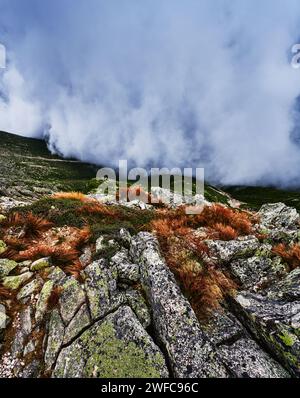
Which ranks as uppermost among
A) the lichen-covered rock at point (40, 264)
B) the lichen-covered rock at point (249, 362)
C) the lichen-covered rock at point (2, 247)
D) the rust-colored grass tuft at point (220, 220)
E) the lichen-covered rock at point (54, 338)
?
the rust-colored grass tuft at point (220, 220)

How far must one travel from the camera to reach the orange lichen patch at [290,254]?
7.70 m

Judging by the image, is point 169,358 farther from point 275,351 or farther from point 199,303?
point 275,351

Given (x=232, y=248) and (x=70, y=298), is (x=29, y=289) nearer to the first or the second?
(x=70, y=298)

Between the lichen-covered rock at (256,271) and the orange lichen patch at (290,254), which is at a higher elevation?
the orange lichen patch at (290,254)

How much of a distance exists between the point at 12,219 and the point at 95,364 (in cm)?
664

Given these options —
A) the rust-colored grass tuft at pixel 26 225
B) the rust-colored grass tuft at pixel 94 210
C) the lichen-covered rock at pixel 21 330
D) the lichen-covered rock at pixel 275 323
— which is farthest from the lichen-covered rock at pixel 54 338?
the rust-colored grass tuft at pixel 94 210

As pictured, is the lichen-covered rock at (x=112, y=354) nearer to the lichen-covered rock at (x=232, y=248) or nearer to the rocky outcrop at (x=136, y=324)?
the rocky outcrop at (x=136, y=324)

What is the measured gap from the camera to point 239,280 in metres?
7.42

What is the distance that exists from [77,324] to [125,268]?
1949 millimetres

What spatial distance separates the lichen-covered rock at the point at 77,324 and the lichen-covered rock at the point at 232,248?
14.8 ft

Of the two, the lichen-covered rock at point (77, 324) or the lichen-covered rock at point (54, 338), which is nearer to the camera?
the lichen-covered rock at point (54, 338)

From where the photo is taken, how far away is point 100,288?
609 cm

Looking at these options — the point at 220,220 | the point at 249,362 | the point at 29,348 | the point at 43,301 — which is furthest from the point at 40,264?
the point at 220,220

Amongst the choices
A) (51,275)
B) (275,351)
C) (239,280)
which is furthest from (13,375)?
(239,280)
